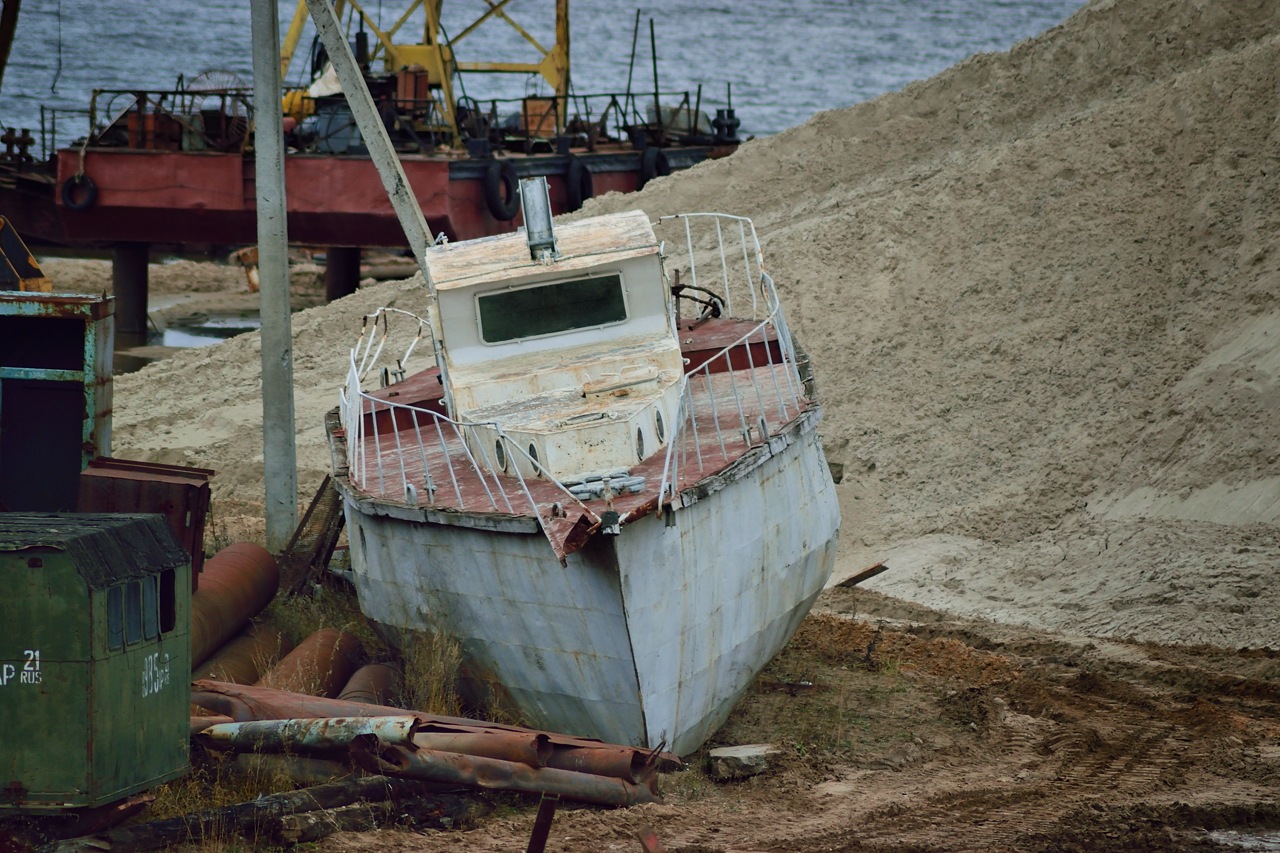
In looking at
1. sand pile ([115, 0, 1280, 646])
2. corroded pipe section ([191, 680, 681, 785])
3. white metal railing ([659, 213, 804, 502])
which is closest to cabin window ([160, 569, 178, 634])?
corroded pipe section ([191, 680, 681, 785])

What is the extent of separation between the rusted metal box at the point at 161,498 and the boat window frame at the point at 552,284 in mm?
2471

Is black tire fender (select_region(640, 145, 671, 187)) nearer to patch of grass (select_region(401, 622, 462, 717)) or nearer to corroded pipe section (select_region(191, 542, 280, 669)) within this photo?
corroded pipe section (select_region(191, 542, 280, 669))

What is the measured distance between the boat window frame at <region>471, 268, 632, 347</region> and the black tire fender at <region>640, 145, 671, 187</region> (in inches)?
729

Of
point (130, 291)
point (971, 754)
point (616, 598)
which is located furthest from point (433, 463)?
point (130, 291)

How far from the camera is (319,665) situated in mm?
11953

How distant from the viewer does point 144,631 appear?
8805mm

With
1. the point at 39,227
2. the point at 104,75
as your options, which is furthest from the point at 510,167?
the point at 104,75

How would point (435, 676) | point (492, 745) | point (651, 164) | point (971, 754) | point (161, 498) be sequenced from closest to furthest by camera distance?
point (492, 745)
point (435, 676)
point (971, 754)
point (161, 498)
point (651, 164)

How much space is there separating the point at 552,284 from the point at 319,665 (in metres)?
3.31

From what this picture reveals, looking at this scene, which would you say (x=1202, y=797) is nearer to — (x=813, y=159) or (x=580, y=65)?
(x=813, y=159)

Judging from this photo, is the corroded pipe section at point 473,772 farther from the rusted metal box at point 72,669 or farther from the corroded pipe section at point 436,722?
the rusted metal box at point 72,669

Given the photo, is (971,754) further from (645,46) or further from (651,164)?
(645,46)

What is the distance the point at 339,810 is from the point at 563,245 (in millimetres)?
5373

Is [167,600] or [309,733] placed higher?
[167,600]
